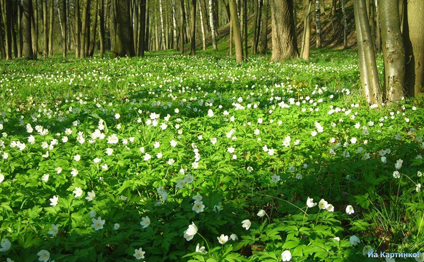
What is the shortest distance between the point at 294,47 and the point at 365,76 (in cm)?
1002

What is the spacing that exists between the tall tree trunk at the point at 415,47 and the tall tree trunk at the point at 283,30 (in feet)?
29.3

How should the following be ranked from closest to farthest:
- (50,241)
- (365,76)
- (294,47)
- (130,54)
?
(50,241) → (365,76) → (294,47) → (130,54)

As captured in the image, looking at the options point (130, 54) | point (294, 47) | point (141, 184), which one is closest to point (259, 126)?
point (141, 184)

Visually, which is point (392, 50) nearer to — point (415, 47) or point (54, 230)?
point (415, 47)

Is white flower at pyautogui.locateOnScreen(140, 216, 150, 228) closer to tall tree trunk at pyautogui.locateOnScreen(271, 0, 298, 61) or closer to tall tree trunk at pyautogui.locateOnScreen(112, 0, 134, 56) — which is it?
tall tree trunk at pyautogui.locateOnScreen(271, 0, 298, 61)

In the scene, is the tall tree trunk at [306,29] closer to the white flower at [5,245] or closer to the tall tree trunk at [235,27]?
the tall tree trunk at [235,27]

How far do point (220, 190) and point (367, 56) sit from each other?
4.21m

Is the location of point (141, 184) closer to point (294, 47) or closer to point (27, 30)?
point (294, 47)

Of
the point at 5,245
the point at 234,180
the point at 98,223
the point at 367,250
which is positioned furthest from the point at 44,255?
the point at 367,250

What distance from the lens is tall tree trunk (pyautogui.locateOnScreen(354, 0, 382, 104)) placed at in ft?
17.9

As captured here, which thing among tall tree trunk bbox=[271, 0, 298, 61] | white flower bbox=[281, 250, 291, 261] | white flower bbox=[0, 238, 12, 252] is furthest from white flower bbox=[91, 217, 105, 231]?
tall tree trunk bbox=[271, 0, 298, 61]

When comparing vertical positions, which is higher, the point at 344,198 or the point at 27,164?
the point at 27,164

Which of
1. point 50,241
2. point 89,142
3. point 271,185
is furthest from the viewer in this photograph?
point 89,142

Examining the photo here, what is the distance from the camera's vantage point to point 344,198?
283cm
